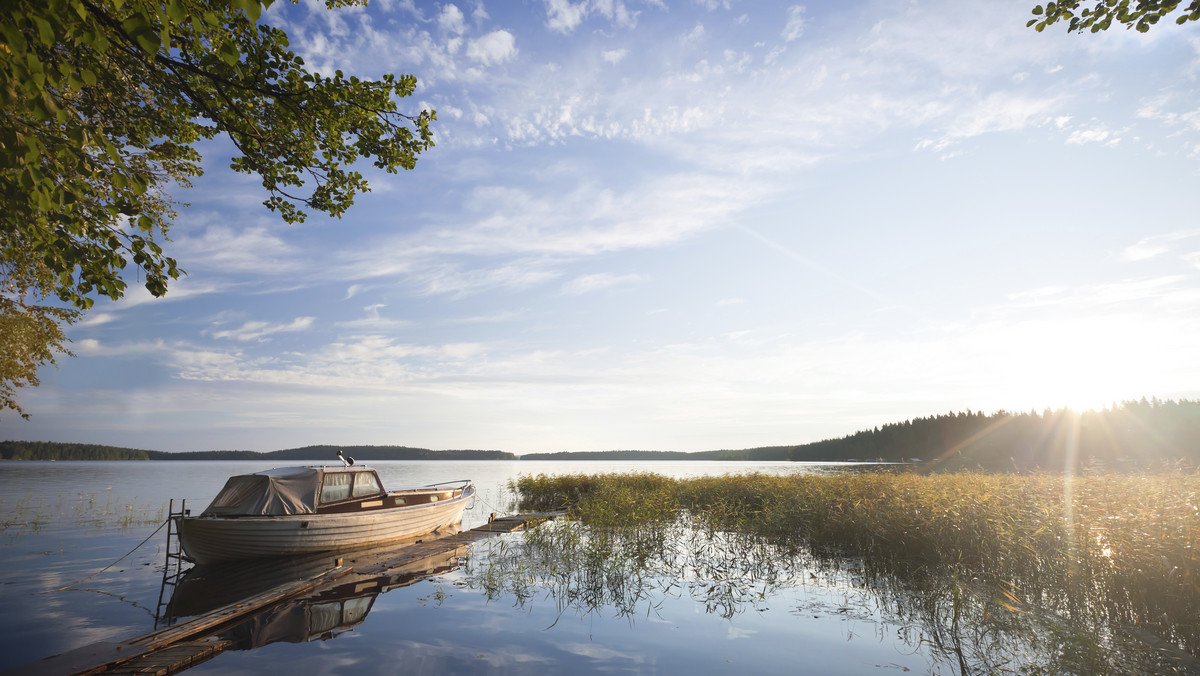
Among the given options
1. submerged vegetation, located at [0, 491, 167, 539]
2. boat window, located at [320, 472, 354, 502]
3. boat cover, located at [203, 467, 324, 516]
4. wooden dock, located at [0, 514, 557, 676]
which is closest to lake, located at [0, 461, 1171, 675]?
wooden dock, located at [0, 514, 557, 676]

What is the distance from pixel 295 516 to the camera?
14.4 metres

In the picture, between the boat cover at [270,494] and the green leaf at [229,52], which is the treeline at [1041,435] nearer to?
A: the boat cover at [270,494]

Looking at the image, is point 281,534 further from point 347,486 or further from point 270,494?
point 347,486

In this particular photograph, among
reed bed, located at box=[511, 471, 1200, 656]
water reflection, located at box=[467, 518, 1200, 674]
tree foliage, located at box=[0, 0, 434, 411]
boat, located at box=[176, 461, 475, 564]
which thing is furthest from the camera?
boat, located at box=[176, 461, 475, 564]

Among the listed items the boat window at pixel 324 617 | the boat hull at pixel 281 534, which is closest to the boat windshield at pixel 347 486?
the boat hull at pixel 281 534

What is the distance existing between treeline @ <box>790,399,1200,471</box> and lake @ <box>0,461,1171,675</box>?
82211mm

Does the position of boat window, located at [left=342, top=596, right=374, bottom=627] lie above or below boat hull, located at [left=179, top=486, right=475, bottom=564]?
below

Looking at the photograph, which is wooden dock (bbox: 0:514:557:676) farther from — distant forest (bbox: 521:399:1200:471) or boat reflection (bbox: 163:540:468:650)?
distant forest (bbox: 521:399:1200:471)

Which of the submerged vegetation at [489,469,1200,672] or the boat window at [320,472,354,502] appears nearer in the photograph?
the submerged vegetation at [489,469,1200,672]

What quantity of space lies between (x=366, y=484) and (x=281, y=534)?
328 centimetres

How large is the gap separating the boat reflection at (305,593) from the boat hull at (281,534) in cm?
35

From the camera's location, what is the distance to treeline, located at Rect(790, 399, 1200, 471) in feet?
264

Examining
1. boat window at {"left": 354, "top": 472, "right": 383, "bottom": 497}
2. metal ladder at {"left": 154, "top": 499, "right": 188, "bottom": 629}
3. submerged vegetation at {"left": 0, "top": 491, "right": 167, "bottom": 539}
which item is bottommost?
submerged vegetation at {"left": 0, "top": 491, "right": 167, "bottom": 539}

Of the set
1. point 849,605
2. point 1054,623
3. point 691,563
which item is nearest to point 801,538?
point 691,563
